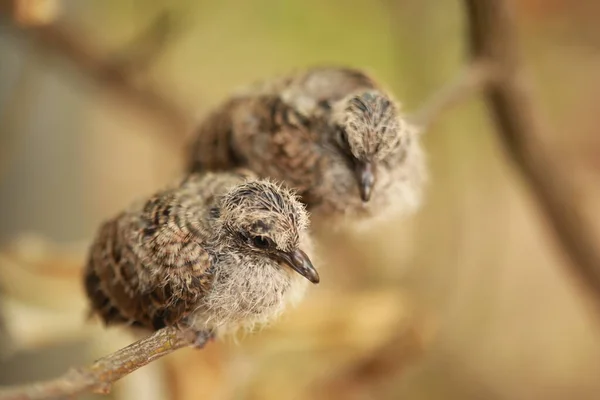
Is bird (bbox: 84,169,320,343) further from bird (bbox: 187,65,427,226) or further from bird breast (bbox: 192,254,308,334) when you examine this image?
bird (bbox: 187,65,427,226)

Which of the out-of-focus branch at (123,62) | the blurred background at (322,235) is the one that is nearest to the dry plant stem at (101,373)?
the blurred background at (322,235)

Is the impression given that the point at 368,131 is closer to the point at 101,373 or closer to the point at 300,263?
the point at 300,263

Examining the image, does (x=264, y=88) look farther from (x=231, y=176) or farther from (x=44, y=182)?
(x=44, y=182)

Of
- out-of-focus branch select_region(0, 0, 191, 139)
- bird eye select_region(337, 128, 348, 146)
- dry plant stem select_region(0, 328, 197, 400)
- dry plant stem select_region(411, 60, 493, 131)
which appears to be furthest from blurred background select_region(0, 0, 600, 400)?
dry plant stem select_region(0, 328, 197, 400)

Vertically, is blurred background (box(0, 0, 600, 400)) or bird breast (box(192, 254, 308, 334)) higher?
blurred background (box(0, 0, 600, 400))

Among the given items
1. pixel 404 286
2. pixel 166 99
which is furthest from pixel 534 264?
pixel 166 99

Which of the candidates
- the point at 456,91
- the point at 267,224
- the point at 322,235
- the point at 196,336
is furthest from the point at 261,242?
the point at 456,91

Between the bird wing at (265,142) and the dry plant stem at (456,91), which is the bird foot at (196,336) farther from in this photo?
the dry plant stem at (456,91)
